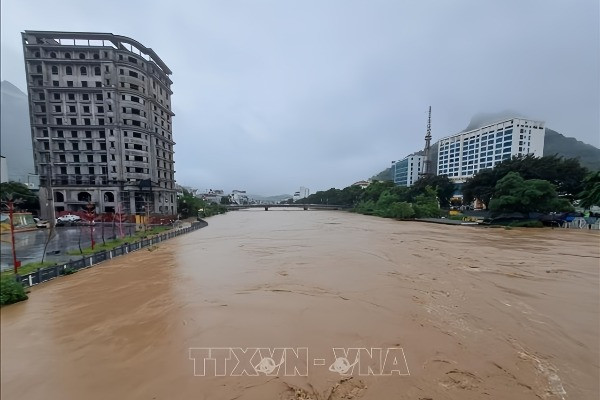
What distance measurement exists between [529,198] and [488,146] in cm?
5579

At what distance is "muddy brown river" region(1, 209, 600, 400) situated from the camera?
426 centimetres

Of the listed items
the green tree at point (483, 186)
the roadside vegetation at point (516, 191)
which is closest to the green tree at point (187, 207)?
the roadside vegetation at point (516, 191)

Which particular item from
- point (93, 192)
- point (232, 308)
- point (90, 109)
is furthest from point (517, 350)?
point (90, 109)

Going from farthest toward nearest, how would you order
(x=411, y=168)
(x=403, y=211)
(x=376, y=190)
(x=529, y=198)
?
(x=411, y=168) < (x=376, y=190) < (x=403, y=211) < (x=529, y=198)

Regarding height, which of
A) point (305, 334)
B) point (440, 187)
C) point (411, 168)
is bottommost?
point (305, 334)

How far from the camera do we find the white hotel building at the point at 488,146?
6694cm

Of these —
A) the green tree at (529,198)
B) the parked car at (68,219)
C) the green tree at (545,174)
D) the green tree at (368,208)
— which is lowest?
the green tree at (368,208)

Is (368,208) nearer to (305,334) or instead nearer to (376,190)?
(376,190)

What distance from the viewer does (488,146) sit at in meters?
74.2

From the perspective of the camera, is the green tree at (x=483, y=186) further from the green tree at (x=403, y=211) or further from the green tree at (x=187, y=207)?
the green tree at (x=187, y=207)

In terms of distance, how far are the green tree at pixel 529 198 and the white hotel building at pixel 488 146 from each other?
3595cm

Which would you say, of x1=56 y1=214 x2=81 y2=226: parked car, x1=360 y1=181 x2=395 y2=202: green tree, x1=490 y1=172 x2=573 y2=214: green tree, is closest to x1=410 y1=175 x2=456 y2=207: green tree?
x1=360 y1=181 x2=395 y2=202: green tree

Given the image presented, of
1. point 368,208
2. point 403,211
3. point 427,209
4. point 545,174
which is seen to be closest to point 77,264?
point 403,211

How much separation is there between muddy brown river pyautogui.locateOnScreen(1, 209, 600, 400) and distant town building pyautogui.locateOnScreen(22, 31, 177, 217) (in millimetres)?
26389
